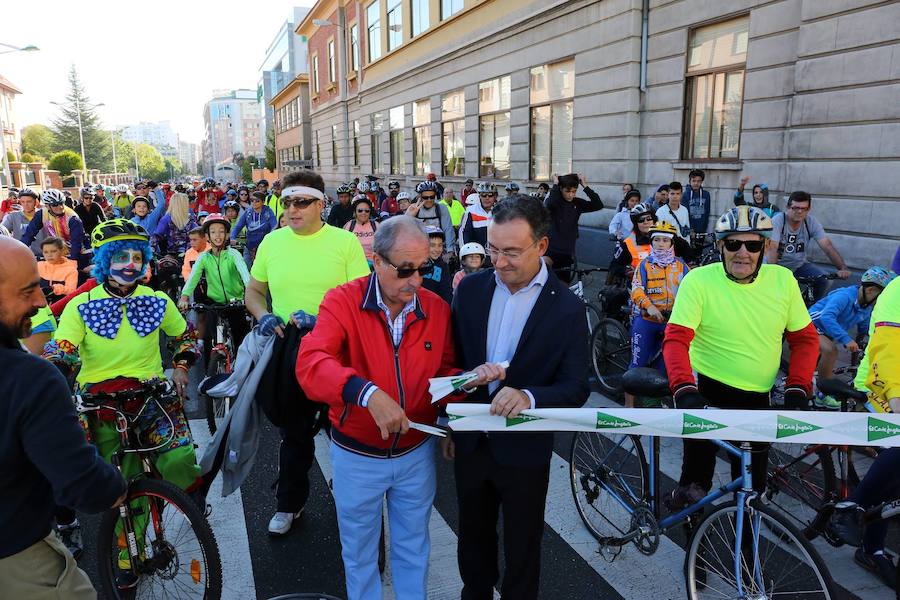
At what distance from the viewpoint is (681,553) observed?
3895 millimetres

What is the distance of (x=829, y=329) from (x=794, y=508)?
185 cm

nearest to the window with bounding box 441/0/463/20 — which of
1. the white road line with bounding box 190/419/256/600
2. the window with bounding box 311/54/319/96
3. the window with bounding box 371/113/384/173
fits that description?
the window with bounding box 371/113/384/173

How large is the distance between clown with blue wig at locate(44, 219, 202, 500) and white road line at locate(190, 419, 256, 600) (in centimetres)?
54

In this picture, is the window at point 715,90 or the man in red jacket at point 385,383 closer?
the man in red jacket at point 385,383

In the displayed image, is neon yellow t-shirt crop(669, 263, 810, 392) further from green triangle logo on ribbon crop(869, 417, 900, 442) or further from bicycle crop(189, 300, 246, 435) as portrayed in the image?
bicycle crop(189, 300, 246, 435)

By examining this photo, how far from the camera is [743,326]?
338 cm

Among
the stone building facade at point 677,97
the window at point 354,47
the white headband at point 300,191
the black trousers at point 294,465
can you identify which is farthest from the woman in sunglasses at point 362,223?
the window at point 354,47

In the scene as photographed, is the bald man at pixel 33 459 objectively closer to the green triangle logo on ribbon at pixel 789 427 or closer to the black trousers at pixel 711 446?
the green triangle logo on ribbon at pixel 789 427

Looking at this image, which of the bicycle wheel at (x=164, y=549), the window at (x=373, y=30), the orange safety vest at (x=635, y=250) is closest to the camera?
the bicycle wheel at (x=164, y=549)

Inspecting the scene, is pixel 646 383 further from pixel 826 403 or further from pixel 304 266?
pixel 304 266

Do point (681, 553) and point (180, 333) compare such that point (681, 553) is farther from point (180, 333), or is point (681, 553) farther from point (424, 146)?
point (424, 146)

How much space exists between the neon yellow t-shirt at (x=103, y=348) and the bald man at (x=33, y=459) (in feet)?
4.95

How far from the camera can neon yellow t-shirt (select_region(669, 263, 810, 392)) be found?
3.36 m

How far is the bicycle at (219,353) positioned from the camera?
5875 millimetres
